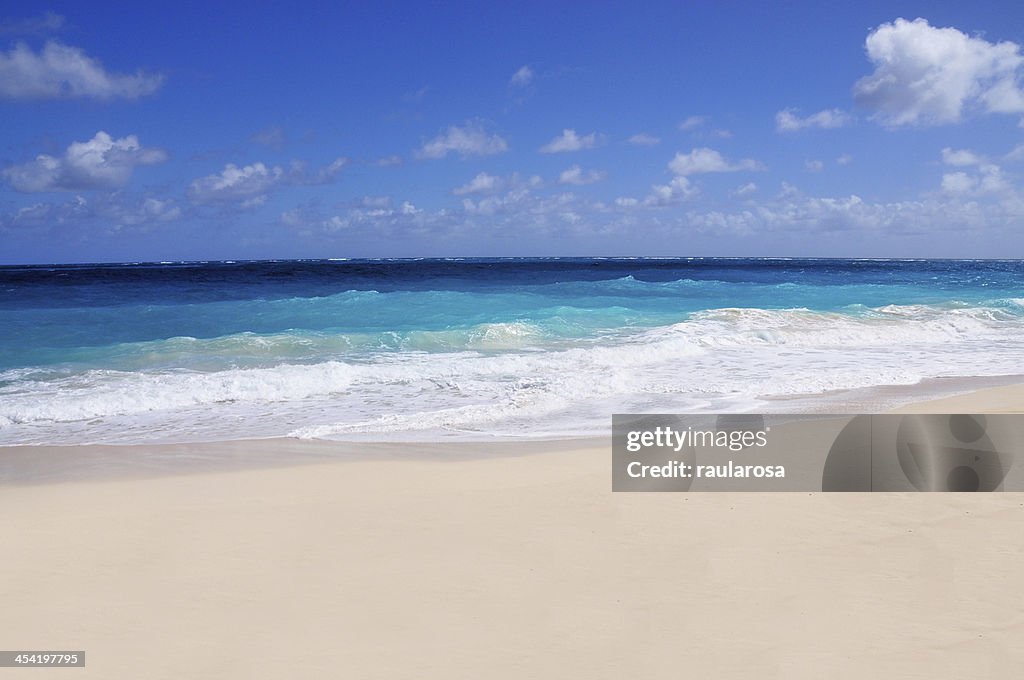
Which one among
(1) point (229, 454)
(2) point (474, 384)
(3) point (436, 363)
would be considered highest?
(3) point (436, 363)

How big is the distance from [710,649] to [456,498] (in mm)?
2265

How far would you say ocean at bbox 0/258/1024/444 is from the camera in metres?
7.87

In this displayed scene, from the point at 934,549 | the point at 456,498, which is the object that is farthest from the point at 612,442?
the point at 934,549

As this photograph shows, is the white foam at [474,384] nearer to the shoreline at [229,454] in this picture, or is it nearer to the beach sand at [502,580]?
the shoreline at [229,454]

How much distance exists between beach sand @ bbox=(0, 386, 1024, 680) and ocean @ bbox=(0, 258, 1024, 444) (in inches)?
92.4

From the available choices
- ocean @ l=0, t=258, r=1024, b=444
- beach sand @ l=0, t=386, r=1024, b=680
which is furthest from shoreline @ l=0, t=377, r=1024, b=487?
beach sand @ l=0, t=386, r=1024, b=680

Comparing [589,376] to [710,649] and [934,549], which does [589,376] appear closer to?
[934,549]

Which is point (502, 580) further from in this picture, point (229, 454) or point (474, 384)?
point (474, 384)

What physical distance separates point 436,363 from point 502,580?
8054 mm

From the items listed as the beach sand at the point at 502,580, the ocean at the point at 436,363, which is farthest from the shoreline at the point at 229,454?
the beach sand at the point at 502,580

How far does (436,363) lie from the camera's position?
11.5 m

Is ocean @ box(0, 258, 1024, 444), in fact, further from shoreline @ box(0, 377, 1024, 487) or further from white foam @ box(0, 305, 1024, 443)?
shoreline @ box(0, 377, 1024, 487)

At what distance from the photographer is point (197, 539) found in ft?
13.6

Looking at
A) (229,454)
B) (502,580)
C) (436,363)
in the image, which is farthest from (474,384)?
(502,580)
